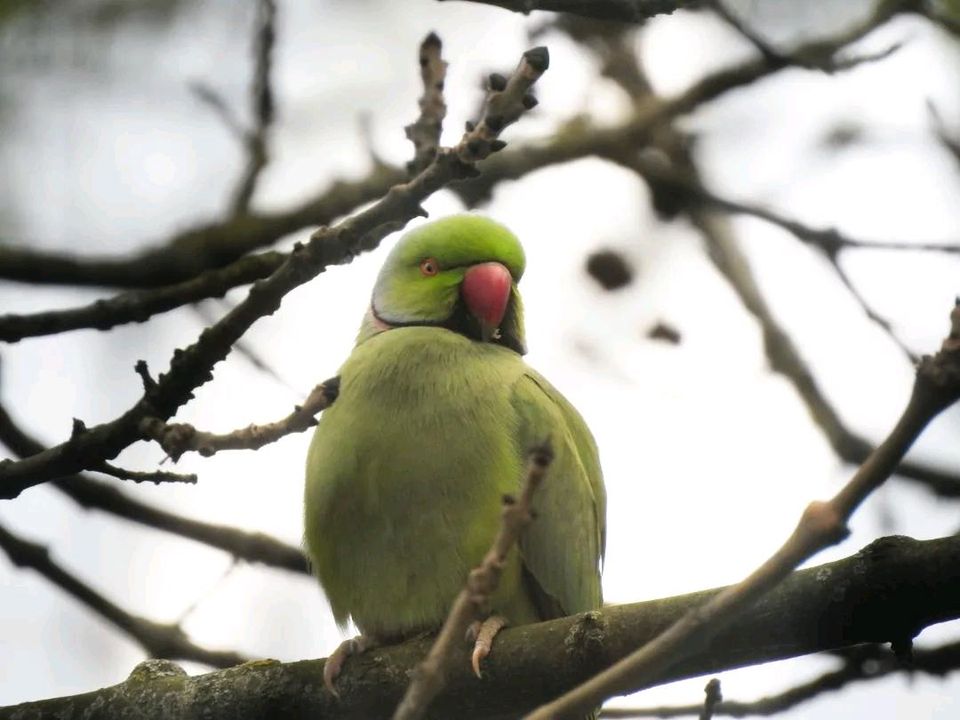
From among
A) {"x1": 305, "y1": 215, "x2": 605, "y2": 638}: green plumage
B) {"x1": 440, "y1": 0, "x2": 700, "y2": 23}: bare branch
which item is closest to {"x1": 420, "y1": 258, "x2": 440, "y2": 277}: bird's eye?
{"x1": 305, "y1": 215, "x2": 605, "y2": 638}: green plumage

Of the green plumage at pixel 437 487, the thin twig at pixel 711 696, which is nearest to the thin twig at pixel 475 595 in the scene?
the thin twig at pixel 711 696

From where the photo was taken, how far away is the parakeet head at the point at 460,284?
491 centimetres

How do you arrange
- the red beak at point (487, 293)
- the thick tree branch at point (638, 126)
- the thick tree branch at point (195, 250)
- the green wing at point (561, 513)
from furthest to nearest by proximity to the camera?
the thick tree branch at point (638, 126), the red beak at point (487, 293), the thick tree branch at point (195, 250), the green wing at point (561, 513)

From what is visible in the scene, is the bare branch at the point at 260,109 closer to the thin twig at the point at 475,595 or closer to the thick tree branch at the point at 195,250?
the thick tree branch at the point at 195,250

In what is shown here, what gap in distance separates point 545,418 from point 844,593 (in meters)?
1.73

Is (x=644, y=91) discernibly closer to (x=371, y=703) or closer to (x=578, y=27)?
(x=578, y=27)

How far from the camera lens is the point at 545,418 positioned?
4.27 meters

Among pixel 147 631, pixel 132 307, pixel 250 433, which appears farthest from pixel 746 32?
pixel 147 631

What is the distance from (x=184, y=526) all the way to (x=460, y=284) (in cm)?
143

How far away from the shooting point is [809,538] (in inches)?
66.2

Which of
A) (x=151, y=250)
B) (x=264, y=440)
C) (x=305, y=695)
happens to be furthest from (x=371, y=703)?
(x=151, y=250)

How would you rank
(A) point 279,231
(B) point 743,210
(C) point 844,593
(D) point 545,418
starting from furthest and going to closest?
1. (B) point 743,210
2. (A) point 279,231
3. (D) point 545,418
4. (C) point 844,593

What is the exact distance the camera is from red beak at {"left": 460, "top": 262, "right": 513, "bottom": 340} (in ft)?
15.9

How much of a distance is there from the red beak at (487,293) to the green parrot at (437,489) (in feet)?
0.54
